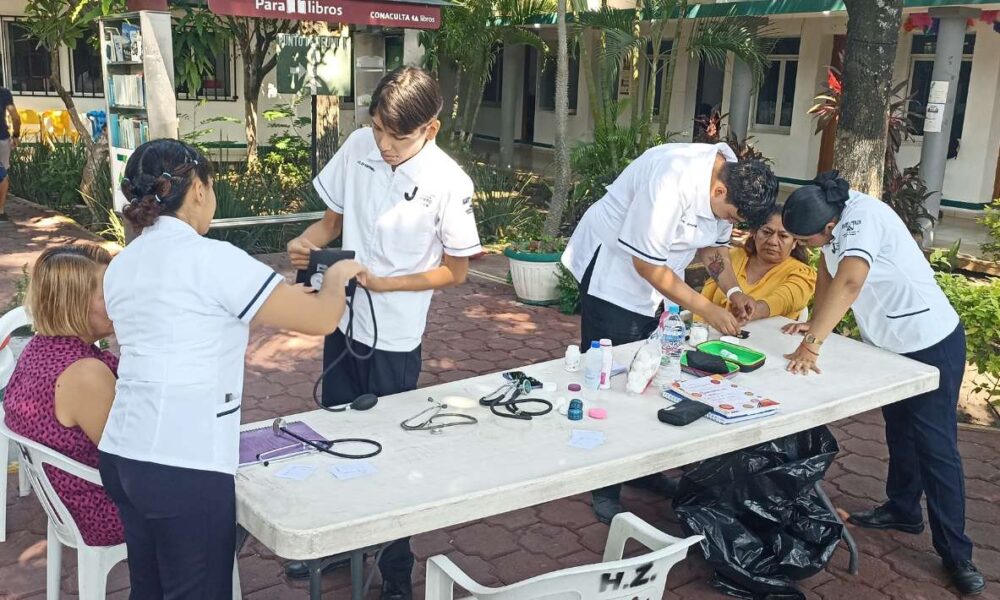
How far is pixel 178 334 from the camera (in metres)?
2.08

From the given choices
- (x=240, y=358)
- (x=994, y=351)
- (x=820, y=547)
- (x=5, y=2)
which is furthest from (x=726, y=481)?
(x=5, y=2)

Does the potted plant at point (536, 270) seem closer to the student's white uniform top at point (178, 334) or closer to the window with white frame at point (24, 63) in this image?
the student's white uniform top at point (178, 334)

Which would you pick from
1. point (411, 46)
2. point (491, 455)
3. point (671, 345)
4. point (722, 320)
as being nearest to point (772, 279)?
point (722, 320)

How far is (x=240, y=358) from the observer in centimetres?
224

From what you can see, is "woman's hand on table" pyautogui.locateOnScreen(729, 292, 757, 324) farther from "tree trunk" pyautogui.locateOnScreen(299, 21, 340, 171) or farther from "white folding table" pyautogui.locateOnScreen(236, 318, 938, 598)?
"tree trunk" pyautogui.locateOnScreen(299, 21, 340, 171)

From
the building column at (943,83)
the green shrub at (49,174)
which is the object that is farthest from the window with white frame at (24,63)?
the building column at (943,83)

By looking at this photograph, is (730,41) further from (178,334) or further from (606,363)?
(178,334)

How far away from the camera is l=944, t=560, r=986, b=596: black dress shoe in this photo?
11.0 feet

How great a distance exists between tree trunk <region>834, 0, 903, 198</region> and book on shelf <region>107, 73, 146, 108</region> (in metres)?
5.21

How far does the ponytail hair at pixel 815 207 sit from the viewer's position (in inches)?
129

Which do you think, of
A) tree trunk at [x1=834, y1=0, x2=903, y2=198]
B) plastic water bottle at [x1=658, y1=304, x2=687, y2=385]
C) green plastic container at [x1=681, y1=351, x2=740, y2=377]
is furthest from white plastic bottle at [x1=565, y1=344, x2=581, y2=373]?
tree trunk at [x1=834, y1=0, x2=903, y2=198]

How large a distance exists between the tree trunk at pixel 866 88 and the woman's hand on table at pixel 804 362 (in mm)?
2596

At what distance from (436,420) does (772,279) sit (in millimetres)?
2058

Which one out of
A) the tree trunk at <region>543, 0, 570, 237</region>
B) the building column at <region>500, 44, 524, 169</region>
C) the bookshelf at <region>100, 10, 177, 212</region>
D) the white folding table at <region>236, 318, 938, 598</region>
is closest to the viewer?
the white folding table at <region>236, 318, 938, 598</region>
